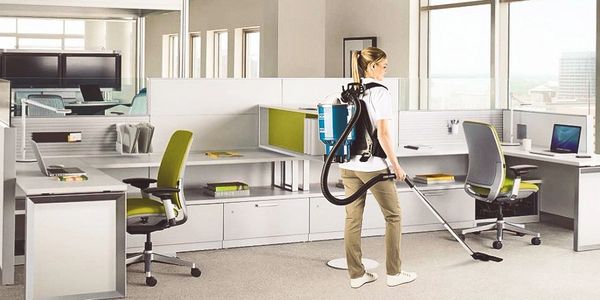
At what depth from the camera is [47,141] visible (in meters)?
6.00

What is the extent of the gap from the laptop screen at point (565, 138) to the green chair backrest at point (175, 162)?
10.0ft

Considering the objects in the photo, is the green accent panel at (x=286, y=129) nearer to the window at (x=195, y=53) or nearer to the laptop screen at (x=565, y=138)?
the laptop screen at (x=565, y=138)

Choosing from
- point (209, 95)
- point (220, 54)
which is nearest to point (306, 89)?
point (209, 95)

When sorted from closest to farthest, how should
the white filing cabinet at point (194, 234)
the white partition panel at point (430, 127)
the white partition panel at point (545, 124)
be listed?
the white filing cabinet at point (194, 234)
the white partition panel at point (545, 124)
the white partition panel at point (430, 127)

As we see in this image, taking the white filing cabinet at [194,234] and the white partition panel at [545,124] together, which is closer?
the white filing cabinet at [194,234]

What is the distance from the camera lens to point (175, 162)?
518 centimetres

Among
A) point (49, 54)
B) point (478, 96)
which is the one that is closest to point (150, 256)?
point (49, 54)

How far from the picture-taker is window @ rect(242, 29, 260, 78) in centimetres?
1308

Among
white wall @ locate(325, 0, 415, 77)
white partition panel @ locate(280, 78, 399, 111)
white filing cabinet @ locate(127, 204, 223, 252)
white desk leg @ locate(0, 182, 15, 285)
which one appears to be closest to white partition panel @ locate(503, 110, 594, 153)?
white partition panel @ locate(280, 78, 399, 111)

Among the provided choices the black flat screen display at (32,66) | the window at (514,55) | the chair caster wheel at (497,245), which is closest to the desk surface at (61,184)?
the black flat screen display at (32,66)

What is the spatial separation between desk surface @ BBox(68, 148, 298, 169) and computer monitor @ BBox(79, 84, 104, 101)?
0.43 metres

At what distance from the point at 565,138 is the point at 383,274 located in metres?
2.17

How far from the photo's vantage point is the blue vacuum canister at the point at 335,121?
Result: 463 cm

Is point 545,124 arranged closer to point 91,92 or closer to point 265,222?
point 265,222
